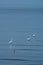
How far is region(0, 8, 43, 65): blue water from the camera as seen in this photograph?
21.2 ft

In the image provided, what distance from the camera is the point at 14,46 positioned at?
648 centimetres

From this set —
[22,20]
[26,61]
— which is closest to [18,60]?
[26,61]

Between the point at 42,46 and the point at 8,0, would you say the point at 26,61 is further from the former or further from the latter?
the point at 8,0

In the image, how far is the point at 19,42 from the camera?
6.46 m

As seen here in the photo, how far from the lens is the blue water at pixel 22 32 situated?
254 inches

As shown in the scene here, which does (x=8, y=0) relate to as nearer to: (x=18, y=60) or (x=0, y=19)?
(x=0, y=19)

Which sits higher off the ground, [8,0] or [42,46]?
[8,0]

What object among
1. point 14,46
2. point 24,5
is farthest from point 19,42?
point 24,5

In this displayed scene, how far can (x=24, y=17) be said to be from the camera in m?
6.47

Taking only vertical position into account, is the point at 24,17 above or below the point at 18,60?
above

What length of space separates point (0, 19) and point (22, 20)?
282 millimetres

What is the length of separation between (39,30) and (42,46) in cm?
21

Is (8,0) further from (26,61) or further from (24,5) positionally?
(26,61)

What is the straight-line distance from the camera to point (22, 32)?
255 inches
